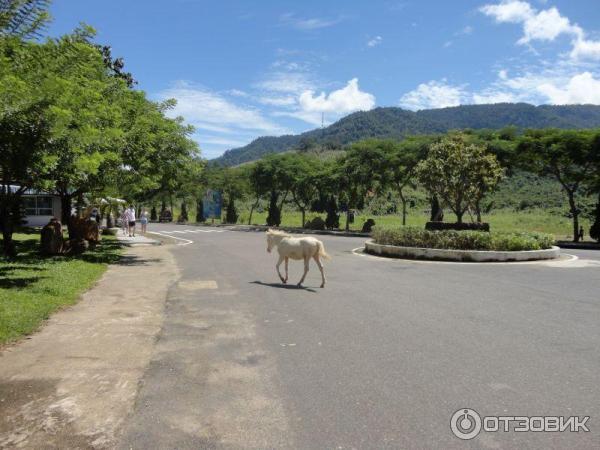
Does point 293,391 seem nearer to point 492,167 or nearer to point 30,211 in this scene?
point 492,167

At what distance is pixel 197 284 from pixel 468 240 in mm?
10982

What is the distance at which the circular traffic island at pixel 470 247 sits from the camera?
17469 mm

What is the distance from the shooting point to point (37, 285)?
10.4 m

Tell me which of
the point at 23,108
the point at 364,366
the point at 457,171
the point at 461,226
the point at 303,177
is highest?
the point at 303,177

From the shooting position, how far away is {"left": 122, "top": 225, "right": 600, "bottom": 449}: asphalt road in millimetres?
4211

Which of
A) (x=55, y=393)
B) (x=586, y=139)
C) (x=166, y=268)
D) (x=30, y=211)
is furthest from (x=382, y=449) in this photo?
(x=30, y=211)

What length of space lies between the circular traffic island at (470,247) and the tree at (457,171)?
13.6 ft

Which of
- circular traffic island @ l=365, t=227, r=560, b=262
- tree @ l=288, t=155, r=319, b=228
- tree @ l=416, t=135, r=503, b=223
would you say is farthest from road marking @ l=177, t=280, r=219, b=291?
tree @ l=288, t=155, r=319, b=228

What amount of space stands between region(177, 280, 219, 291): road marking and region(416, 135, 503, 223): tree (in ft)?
46.3

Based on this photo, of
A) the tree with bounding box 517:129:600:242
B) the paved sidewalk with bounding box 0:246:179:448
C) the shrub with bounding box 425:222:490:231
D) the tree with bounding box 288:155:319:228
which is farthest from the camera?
the tree with bounding box 288:155:319:228

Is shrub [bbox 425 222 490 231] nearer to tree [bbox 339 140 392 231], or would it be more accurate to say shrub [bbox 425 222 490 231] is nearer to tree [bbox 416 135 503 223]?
tree [bbox 416 135 503 223]

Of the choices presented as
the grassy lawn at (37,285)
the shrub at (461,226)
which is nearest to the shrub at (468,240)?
the shrub at (461,226)

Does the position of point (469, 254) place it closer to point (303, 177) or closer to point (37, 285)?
point (37, 285)

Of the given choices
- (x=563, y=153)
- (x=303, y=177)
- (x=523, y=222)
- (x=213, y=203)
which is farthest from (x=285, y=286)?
(x=213, y=203)
